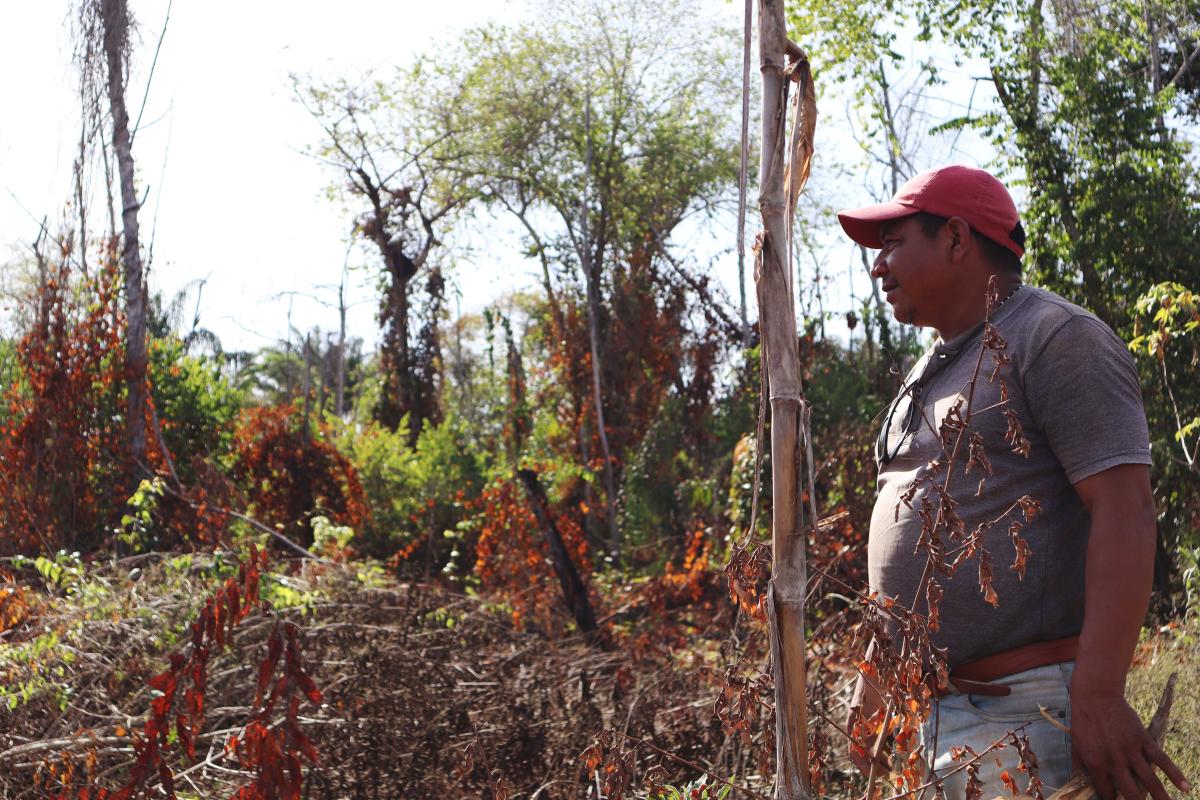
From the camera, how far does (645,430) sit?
15.1m

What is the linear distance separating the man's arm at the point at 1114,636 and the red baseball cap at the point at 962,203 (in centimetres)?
56

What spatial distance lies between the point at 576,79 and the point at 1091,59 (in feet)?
34.4

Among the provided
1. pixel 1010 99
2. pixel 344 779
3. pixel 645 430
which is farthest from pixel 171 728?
pixel 645 430

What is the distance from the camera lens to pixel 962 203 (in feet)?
6.89

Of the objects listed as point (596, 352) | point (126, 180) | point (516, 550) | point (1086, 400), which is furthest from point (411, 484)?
point (1086, 400)

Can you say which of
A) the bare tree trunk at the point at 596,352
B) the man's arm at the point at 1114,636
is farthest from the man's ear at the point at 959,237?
the bare tree trunk at the point at 596,352

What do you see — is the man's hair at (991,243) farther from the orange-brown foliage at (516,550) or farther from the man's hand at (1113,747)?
the orange-brown foliage at (516,550)

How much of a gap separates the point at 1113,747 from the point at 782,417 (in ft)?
2.74

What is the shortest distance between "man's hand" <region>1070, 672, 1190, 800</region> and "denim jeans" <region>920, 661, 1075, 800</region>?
8cm

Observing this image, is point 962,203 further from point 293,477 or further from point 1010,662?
point 293,477

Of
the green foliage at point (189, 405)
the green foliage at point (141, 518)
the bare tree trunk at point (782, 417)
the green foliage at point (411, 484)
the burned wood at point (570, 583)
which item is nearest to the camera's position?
the bare tree trunk at point (782, 417)

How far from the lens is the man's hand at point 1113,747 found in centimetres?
167

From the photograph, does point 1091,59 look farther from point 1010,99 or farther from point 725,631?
point 725,631

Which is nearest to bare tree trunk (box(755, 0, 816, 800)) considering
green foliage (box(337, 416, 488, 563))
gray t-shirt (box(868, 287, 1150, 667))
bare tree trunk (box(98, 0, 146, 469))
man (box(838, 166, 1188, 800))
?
man (box(838, 166, 1188, 800))
